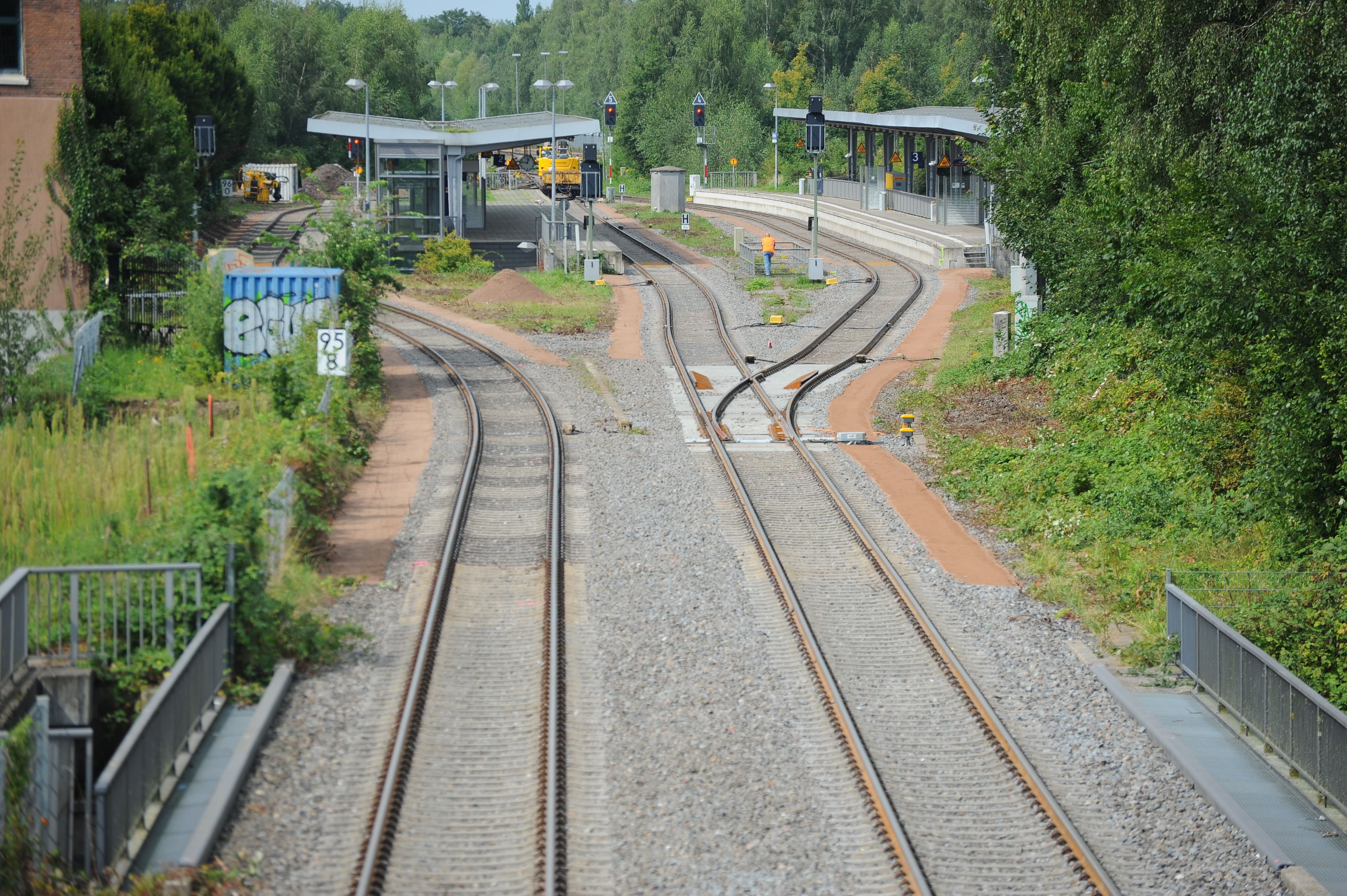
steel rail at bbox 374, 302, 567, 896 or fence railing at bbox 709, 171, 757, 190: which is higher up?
fence railing at bbox 709, 171, 757, 190

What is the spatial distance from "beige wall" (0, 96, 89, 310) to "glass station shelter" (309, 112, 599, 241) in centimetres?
1956

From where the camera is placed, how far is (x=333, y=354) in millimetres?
21531

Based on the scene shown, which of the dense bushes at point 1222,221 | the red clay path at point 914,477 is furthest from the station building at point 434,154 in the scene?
the dense bushes at point 1222,221

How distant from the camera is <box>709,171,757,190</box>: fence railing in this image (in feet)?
256

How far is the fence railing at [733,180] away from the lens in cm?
7800

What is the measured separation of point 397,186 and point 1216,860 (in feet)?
141

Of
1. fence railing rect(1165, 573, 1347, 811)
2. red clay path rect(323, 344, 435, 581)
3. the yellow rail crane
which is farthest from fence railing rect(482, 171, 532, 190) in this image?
fence railing rect(1165, 573, 1347, 811)

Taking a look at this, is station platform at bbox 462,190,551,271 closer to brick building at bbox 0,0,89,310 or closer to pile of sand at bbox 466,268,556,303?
pile of sand at bbox 466,268,556,303

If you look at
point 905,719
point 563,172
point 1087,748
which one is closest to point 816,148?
point 905,719

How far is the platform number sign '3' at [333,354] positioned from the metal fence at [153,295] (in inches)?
264

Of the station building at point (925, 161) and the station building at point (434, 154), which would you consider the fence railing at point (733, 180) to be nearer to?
the station building at point (925, 161)

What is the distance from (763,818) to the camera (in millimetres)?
10133

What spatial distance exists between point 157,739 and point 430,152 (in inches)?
1593

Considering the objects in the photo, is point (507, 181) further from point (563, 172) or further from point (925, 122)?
point (925, 122)
